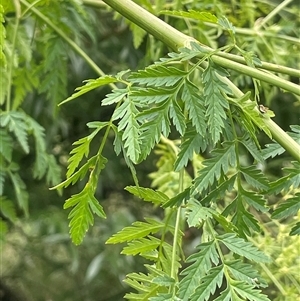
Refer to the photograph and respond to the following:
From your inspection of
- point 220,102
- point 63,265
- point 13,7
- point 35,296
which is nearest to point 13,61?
point 13,7

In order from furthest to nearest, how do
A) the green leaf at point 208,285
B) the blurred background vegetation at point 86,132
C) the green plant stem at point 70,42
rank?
the blurred background vegetation at point 86,132, the green plant stem at point 70,42, the green leaf at point 208,285

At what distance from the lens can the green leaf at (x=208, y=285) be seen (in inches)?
16.0

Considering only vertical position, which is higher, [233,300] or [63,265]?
[233,300]

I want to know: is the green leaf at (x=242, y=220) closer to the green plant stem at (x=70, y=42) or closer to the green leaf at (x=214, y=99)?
the green leaf at (x=214, y=99)

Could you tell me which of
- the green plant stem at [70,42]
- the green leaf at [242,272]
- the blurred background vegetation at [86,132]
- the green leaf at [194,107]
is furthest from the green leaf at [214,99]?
the blurred background vegetation at [86,132]

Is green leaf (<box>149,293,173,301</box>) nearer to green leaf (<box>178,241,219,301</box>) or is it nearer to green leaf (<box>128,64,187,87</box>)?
green leaf (<box>178,241,219,301</box>)

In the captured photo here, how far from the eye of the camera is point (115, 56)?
159 cm

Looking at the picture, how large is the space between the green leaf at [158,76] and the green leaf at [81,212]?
113 mm

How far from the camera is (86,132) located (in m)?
1.66

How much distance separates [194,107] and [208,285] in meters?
0.15

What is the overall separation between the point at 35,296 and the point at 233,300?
5.45 ft

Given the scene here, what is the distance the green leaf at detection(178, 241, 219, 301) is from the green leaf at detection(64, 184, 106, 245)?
10cm

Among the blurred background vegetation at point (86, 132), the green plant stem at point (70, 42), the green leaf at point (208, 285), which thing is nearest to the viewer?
the green leaf at point (208, 285)

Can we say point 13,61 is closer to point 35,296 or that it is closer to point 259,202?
point 259,202
